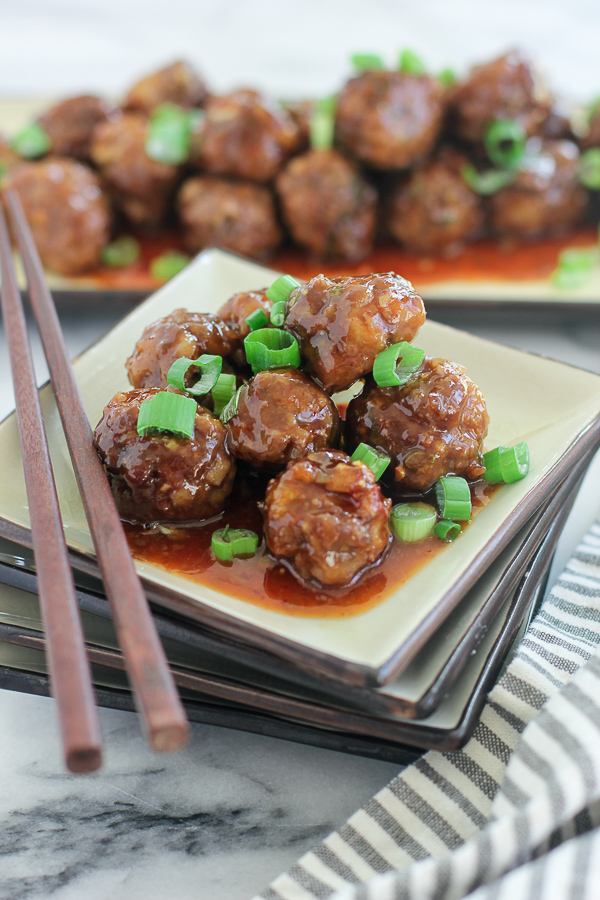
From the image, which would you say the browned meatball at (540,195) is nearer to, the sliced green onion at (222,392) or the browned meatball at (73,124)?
the browned meatball at (73,124)

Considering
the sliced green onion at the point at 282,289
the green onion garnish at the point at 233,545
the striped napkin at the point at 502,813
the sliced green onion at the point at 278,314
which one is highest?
the sliced green onion at the point at 282,289

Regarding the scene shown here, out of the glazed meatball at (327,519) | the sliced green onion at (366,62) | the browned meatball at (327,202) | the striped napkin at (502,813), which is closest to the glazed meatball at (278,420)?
the glazed meatball at (327,519)

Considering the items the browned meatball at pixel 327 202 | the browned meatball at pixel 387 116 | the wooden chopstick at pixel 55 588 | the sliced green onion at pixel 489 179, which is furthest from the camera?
the sliced green onion at pixel 489 179

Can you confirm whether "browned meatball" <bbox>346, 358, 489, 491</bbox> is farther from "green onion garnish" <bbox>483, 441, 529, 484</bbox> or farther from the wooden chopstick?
the wooden chopstick

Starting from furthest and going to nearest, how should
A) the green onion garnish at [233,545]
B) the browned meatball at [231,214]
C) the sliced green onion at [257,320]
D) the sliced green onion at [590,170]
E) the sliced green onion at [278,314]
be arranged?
the sliced green onion at [590,170] < the browned meatball at [231,214] < the sliced green onion at [257,320] < the sliced green onion at [278,314] < the green onion garnish at [233,545]

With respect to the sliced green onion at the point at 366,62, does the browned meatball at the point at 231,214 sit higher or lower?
lower

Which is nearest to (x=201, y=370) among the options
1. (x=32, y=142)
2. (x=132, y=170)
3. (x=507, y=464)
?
(x=507, y=464)
